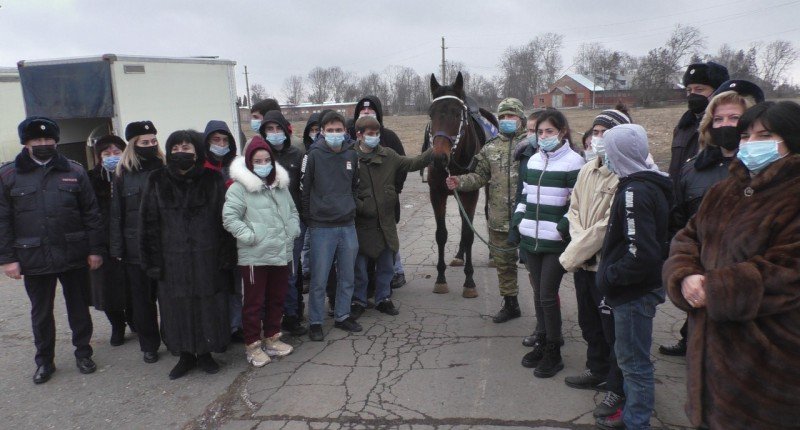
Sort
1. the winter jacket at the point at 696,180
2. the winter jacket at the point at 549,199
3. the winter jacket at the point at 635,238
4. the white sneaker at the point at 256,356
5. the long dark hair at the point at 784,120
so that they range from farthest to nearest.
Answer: the white sneaker at the point at 256,356 → the winter jacket at the point at 549,199 → the winter jacket at the point at 696,180 → the winter jacket at the point at 635,238 → the long dark hair at the point at 784,120

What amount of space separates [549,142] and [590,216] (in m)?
0.76

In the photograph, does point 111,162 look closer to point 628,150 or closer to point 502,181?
point 502,181

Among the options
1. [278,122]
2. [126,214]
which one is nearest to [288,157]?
[278,122]

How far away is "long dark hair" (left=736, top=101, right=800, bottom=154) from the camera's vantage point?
2.02 m

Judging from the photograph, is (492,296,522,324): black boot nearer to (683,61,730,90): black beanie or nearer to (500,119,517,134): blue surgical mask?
(500,119,517,134): blue surgical mask

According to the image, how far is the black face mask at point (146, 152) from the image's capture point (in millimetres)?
4188

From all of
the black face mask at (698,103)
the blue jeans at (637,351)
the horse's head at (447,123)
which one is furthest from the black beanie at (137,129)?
the black face mask at (698,103)

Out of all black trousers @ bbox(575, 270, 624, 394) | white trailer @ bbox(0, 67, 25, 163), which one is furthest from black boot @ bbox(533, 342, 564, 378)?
white trailer @ bbox(0, 67, 25, 163)

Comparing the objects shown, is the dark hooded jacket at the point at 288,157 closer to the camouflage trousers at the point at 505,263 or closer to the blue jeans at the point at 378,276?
the blue jeans at the point at 378,276

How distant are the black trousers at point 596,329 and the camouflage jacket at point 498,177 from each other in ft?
4.29

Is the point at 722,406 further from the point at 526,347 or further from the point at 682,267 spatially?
the point at 526,347

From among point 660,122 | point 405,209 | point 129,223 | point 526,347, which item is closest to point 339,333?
point 526,347

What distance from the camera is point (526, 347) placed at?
4227mm

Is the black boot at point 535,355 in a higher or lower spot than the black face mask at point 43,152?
lower
